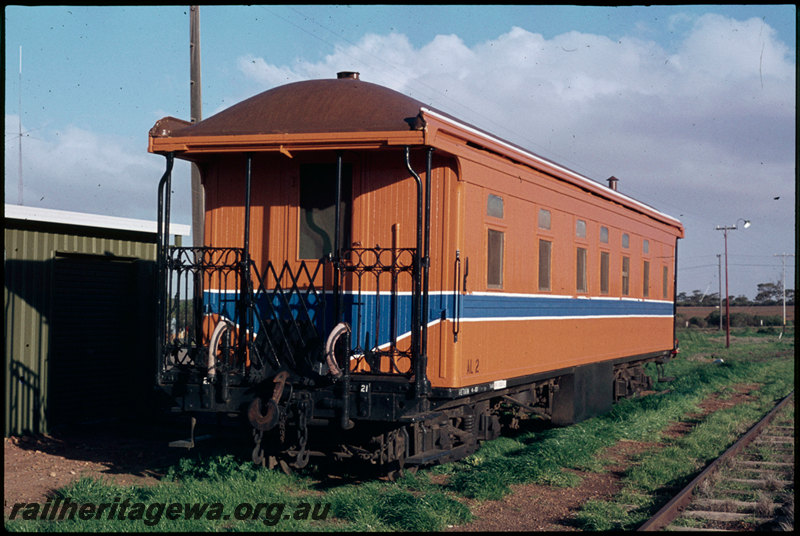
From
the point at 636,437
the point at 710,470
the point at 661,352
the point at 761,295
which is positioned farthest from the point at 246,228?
the point at 761,295

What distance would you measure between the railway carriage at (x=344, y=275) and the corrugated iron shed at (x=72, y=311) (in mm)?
3487

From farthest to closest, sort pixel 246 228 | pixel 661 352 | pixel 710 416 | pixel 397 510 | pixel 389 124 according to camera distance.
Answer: pixel 661 352
pixel 710 416
pixel 246 228
pixel 389 124
pixel 397 510

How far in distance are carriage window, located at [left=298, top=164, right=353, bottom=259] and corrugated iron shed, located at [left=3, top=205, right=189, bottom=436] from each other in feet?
14.7

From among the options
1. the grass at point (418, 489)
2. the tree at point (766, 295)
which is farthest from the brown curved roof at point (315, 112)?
the tree at point (766, 295)

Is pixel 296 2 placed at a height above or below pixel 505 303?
above

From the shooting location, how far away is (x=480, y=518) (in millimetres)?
7496

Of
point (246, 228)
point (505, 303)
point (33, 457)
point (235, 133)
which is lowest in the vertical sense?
point (33, 457)

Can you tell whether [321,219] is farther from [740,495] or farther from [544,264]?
[740,495]

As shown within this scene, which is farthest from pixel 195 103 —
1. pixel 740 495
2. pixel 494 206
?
pixel 740 495

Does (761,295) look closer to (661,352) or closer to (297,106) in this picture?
(661,352)

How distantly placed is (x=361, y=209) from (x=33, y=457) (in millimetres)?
5233

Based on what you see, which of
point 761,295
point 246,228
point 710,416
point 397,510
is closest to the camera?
point 397,510

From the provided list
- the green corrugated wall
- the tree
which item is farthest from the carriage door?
the tree

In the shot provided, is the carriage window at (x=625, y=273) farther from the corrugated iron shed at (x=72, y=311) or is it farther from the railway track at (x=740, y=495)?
the corrugated iron shed at (x=72, y=311)
